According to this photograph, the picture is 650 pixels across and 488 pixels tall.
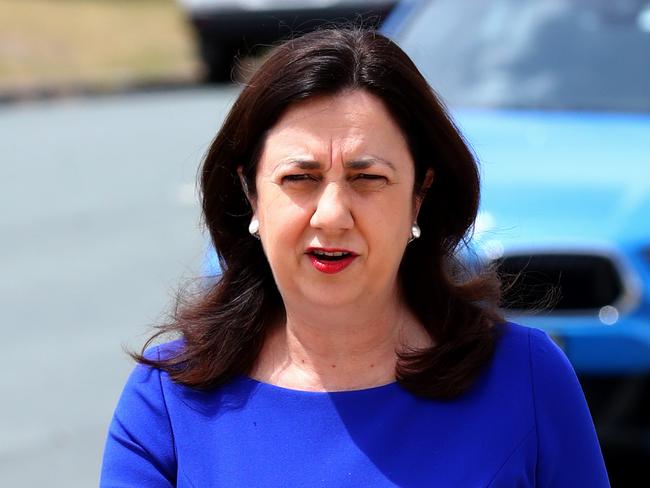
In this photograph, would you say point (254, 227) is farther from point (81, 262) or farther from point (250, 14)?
point (250, 14)

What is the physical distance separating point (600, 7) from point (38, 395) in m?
3.01

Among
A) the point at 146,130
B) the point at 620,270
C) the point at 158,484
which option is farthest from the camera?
the point at 146,130

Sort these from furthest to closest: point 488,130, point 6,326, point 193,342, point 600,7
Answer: point 6,326, point 600,7, point 488,130, point 193,342

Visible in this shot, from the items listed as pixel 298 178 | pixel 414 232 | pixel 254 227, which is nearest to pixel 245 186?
pixel 254 227

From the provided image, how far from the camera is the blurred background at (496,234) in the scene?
4645 mm

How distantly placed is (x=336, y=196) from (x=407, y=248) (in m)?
0.35

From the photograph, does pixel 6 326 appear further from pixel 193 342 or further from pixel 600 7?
pixel 193 342

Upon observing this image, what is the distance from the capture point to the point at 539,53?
5836 millimetres

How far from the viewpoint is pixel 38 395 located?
6.38 m

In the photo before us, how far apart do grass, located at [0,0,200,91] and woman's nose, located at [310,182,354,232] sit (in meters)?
16.8

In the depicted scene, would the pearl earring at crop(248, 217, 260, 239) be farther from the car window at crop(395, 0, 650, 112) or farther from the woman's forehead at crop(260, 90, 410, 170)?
the car window at crop(395, 0, 650, 112)

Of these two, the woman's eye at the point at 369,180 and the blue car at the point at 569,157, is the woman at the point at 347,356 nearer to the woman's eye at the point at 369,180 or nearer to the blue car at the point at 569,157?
the woman's eye at the point at 369,180

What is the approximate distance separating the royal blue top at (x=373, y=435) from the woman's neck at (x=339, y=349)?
4 cm

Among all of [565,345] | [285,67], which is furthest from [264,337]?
[565,345]
